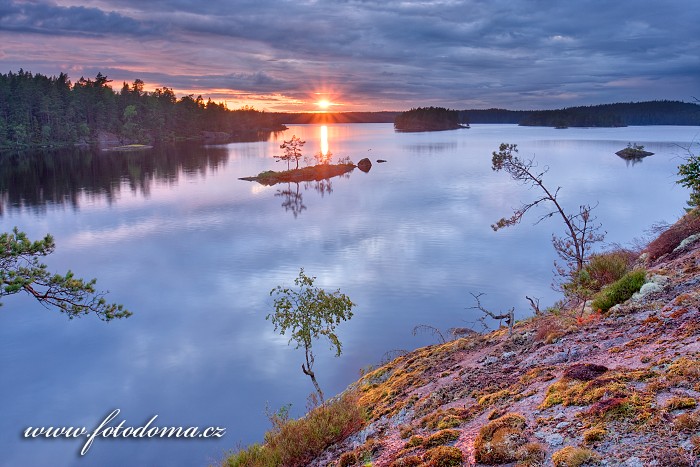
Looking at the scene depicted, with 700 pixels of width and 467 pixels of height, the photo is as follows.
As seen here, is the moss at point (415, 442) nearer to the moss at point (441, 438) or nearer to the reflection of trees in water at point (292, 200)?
the moss at point (441, 438)

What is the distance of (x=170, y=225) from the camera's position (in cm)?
→ 6681

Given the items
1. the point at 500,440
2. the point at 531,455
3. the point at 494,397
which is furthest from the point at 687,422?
the point at 494,397

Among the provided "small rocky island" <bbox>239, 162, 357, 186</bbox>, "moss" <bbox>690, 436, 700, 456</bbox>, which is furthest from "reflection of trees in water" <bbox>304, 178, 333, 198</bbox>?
"moss" <bbox>690, 436, 700, 456</bbox>

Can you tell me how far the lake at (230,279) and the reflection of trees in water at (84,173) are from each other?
963 mm

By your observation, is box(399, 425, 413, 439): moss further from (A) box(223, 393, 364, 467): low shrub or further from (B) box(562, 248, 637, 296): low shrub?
(B) box(562, 248, 637, 296): low shrub

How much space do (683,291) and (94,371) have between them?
29.5 m

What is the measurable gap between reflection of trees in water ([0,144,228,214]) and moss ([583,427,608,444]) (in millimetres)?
82442

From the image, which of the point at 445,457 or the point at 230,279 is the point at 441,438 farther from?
the point at 230,279

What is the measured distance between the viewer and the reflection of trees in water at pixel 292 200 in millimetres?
78688

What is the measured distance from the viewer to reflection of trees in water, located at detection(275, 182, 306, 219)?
3098 inches

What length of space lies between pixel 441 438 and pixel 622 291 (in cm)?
1030

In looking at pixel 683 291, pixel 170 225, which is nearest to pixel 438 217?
pixel 170 225

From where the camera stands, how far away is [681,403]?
878 centimetres

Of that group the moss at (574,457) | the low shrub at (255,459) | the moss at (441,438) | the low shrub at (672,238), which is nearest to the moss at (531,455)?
the moss at (574,457)
